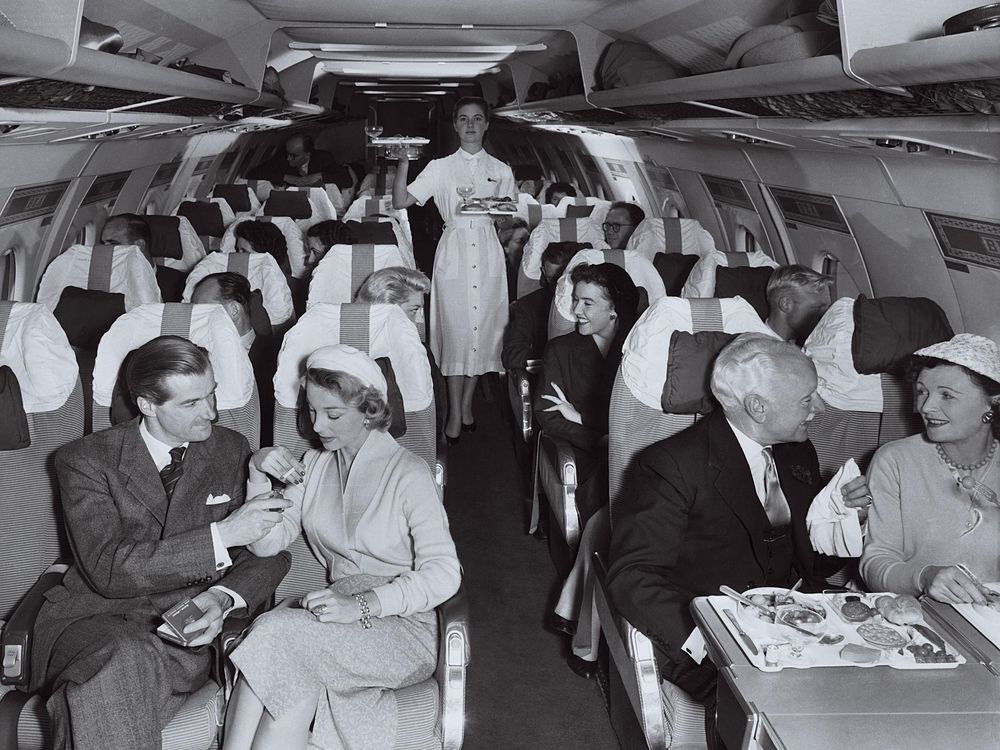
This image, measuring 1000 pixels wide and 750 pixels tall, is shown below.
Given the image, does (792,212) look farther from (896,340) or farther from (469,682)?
(469,682)

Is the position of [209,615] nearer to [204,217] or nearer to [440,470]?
[440,470]

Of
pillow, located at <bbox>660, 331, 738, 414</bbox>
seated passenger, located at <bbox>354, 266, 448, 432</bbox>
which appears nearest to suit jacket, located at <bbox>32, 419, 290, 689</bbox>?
pillow, located at <bbox>660, 331, 738, 414</bbox>

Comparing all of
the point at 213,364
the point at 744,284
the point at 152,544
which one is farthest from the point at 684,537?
the point at 744,284

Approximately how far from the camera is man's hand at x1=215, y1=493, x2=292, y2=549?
2.69 m

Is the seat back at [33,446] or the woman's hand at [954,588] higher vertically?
the seat back at [33,446]

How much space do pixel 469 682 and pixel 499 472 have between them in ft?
7.73

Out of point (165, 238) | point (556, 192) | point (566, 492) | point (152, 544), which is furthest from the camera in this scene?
point (556, 192)

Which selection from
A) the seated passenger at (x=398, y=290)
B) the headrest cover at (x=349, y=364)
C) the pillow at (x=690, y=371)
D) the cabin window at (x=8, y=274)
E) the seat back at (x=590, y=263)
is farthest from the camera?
the cabin window at (x=8, y=274)

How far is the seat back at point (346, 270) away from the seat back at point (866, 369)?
2.31 m

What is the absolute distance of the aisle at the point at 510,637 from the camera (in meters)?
3.51

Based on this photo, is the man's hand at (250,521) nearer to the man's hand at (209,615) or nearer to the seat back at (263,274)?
the man's hand at (209,615)

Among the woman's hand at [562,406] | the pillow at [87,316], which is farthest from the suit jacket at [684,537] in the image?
the pillow at [87,316]

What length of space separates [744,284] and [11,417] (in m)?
3.73

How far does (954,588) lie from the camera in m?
2.29
